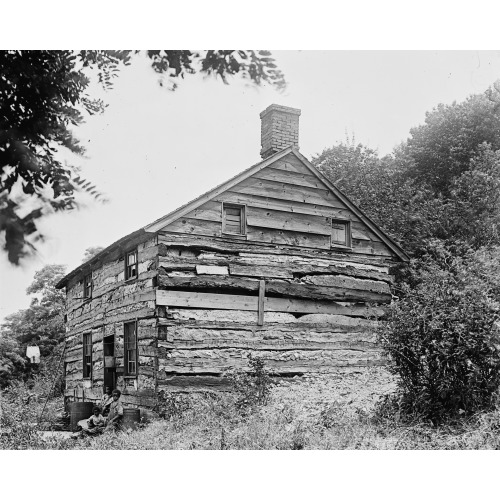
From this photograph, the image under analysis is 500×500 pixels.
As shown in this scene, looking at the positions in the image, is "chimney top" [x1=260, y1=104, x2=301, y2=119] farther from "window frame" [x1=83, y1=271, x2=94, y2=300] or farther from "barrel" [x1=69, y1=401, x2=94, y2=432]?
"barrel" [x1=69, y1=401, x2=94, y2=432]

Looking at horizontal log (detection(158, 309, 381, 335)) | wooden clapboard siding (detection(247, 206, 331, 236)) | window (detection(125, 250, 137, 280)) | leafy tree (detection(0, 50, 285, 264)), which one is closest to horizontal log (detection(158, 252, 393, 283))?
wooden clapboard siding (detection(247, 206, 331, 236))

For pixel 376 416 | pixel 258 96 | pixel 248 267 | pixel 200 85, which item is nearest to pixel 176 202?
pixel 248 267

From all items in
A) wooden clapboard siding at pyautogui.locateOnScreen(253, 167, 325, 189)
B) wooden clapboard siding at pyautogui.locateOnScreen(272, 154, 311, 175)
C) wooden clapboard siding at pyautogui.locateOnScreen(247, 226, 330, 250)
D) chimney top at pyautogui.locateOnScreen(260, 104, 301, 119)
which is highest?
chimney top at pyautogui.locateOnScreen(260, 104, 301, 119)

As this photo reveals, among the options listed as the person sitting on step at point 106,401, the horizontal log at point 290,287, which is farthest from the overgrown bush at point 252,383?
the person sitting on step at point 106,401

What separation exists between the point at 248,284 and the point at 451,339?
5.39 meters

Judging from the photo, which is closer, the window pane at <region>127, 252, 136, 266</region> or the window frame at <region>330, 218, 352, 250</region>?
the window pane at <region>127, 252, 136, 266</region>

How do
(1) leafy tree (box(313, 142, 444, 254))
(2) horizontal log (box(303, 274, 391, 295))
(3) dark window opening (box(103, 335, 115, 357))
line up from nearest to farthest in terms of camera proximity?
(2) horizontal log (box(303, 274, 391, 295)) → (3) dark window opening (box(103, 335, 115, 357)) → (1) leafy tree (box(313, 142, 444, 254))

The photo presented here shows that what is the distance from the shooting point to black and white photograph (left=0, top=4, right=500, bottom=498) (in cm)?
703

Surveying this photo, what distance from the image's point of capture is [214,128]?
39.1ft

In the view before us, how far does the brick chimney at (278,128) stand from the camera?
16.3 meters

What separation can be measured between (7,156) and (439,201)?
52.7ft

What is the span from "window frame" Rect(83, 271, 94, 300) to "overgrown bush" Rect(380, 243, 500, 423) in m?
9.88

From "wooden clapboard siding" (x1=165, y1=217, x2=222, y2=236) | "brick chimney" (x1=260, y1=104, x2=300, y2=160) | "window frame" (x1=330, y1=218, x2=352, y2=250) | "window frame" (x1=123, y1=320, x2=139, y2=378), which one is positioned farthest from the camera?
"brick chimney" (x1=260, y1=104, x2=300, y2=160)

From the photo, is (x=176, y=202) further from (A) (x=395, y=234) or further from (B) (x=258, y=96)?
(A) (x=395, y=234)
